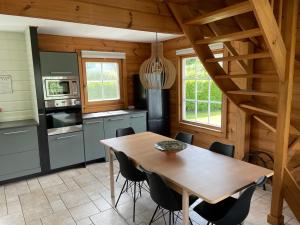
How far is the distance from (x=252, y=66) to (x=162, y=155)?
194cm

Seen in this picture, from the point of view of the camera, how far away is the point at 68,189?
3320 mm

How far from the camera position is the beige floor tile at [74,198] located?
2939mm

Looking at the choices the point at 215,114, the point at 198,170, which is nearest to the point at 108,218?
the point at 198,170

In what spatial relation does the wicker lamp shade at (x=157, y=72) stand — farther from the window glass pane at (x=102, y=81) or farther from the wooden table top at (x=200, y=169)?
the window glass pane at (x=102, y=81)

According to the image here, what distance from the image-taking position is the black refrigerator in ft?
15.4

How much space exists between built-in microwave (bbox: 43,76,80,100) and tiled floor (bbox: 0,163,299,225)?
4.47ft

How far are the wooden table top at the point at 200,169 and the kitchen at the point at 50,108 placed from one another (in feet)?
4.57

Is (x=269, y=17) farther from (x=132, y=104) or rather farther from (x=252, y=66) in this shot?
(x=132, y=104)

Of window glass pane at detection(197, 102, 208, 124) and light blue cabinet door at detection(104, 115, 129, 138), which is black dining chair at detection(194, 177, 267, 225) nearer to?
window glass pane at detection(197, 102, 208, 124)

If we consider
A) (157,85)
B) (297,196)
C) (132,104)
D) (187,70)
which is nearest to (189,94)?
(187,70)

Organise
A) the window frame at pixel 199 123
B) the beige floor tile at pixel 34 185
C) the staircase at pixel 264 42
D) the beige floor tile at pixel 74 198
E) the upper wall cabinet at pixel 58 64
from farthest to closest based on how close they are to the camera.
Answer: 1. the window frame at pixel 199 123
2. the upper wall cabinet at pixel 58 64
3. the beige floor tile at pixel 34 185
4. the beige floor tile at pixel 74 198
5. the staircase at pixel 264 42

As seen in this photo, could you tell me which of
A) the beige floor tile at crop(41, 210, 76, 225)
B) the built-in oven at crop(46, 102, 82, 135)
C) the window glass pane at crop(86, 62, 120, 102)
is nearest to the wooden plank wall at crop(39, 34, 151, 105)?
the window glass pane at crop(86, 62, 120, 102)

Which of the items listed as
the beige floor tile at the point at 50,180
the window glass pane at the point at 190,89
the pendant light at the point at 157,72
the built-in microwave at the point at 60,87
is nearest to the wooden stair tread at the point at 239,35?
the pendant light at the point at 157,72

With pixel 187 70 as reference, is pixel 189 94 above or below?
below
